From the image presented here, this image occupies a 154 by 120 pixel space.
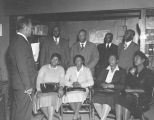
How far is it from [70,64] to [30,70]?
2.00 metres

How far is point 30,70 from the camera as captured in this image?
147 inches

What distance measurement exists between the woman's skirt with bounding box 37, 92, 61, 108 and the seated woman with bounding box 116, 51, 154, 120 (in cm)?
108

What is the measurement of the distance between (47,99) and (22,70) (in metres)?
1.15

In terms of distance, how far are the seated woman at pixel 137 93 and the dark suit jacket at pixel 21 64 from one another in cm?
157

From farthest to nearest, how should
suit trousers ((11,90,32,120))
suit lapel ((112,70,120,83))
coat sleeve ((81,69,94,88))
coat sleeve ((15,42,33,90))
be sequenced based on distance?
1. coat sleeve ((81,69,94,88))
2. suit lapel ((112,70,120,83))
3. suit trousers ((11,90,32,120))
4. coat sleeve ((15,42,33,90))

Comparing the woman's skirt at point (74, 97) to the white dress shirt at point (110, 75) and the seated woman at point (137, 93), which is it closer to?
the white dress shirt at point (110, 75)

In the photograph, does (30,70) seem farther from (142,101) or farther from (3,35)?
(3,35)

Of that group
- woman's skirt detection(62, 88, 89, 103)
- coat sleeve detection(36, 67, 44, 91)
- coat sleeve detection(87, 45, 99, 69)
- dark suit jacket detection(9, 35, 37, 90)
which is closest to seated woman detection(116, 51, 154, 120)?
woman's skirt detection(62, 88, 89, 103)

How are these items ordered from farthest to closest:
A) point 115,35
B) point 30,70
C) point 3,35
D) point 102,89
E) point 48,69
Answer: point 115,35
point 3,35
point 48,69
point 102,89
point 30,70

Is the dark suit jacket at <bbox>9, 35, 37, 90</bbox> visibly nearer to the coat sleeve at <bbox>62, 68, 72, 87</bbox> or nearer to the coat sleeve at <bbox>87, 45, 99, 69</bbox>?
the coat sleeve at <bbox>62, 68, 72, 87</bbox>

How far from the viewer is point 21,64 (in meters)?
3.62

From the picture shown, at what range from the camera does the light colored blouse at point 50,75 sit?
16.5 ft

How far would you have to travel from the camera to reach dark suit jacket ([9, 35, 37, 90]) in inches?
143

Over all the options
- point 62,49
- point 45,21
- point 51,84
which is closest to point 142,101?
point 51,84
